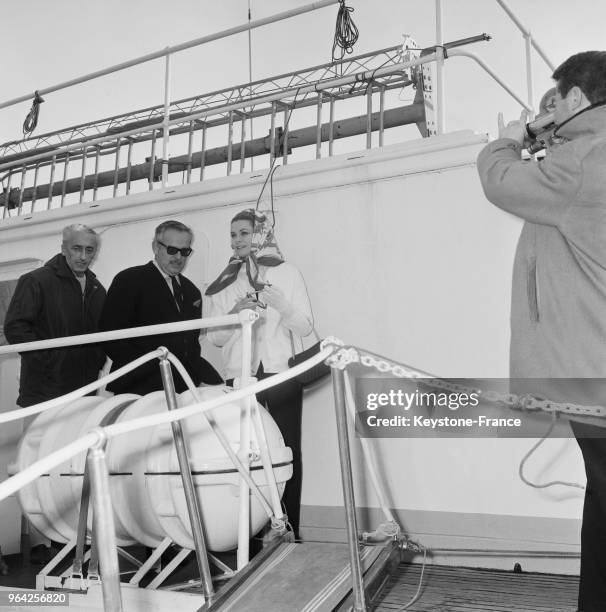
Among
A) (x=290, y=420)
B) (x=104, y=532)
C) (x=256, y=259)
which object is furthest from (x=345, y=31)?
(x=104, y=532)

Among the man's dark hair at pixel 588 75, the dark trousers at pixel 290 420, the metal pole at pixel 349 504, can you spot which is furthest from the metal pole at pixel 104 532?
the dark trousers at pixel 290 420

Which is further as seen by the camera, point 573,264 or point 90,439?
point 573,264

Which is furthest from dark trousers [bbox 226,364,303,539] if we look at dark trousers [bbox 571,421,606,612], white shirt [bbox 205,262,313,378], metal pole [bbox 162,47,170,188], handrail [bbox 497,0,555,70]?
handrail [bbox 497,0,555,70]

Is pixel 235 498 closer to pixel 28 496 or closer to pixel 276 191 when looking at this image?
pixel 28 496

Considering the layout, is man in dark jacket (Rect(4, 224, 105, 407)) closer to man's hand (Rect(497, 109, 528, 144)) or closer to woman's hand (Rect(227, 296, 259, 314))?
woman's hand (Rect(227, 296, 259, 314))

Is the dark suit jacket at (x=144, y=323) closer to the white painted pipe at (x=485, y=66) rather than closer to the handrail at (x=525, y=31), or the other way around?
the white painted pipe at (x=485, y=66)

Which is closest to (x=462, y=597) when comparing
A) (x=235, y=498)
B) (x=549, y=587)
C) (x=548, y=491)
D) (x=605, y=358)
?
(x=549, y=587)

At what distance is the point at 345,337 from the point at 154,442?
50.2 inches

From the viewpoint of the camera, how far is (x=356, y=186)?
3924 millimetres

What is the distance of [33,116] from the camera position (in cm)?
585

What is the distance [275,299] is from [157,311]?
2.34 ft

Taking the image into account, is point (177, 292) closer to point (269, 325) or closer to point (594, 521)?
point (269, 325)

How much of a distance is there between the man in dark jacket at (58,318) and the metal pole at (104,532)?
2.61 metres

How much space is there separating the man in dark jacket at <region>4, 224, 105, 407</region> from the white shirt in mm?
896
